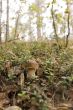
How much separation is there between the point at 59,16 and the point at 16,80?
13.1 feet

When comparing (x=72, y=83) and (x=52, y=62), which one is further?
(x=52, y=62)

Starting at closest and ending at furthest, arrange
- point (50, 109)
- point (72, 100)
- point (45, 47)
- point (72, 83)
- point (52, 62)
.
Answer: point (50, 109), point (72, 100), point (72, 83), point (52, 62), point (45, 47)

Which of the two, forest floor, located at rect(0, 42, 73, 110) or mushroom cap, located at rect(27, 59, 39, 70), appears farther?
mushroom cap, located at rect(27, 59, 39, 70)

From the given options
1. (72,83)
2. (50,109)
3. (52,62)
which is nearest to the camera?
(50,109)

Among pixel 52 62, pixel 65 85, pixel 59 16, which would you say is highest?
pixel 59 16

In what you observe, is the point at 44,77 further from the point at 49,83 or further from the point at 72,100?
the point at 72,100

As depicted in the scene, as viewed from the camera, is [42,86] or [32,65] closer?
[42,86]

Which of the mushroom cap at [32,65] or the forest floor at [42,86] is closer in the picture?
the forest floor at [42,86]

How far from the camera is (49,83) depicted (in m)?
5.51

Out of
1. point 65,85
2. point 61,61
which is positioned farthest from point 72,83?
point 61,61

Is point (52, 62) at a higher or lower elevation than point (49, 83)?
higher

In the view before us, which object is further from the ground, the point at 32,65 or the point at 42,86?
the point at 32,65

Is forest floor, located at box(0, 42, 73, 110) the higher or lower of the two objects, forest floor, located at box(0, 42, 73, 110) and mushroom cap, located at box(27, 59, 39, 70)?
the lower

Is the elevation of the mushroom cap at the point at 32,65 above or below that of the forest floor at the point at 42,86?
above
